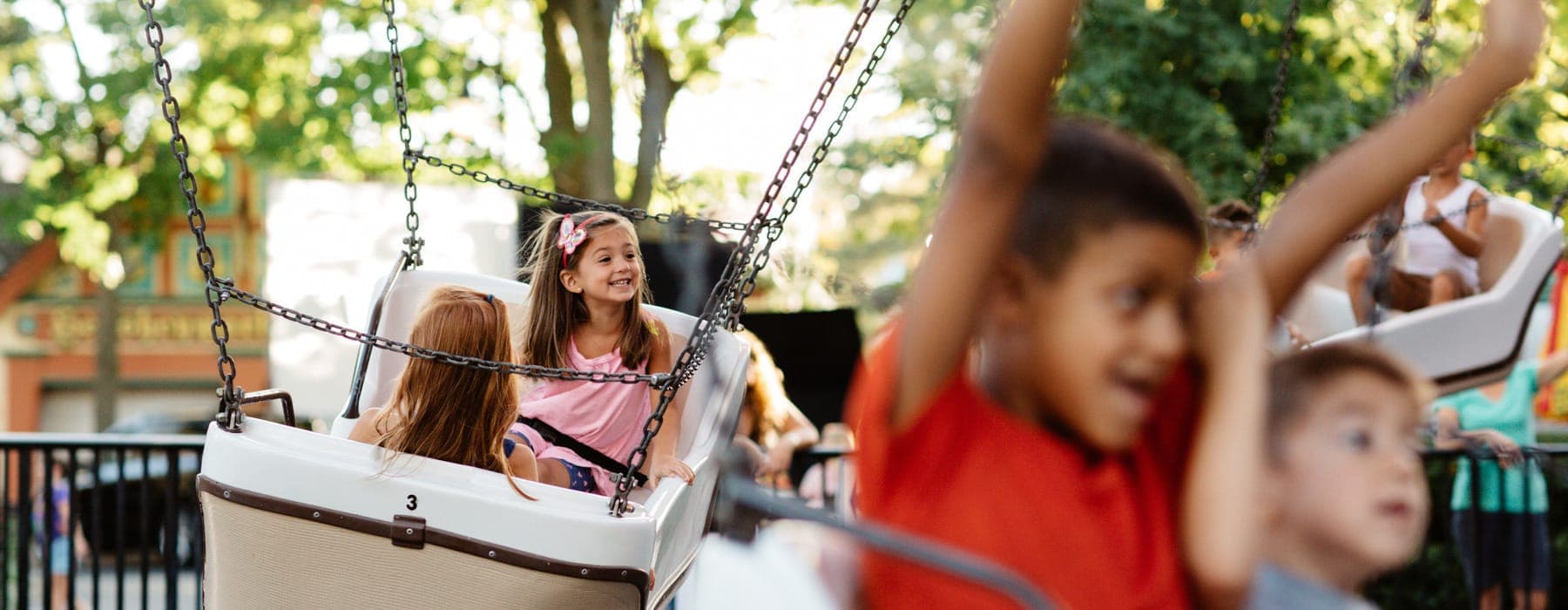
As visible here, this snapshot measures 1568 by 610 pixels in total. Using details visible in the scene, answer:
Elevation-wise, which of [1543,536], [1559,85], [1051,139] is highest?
[1559,85]

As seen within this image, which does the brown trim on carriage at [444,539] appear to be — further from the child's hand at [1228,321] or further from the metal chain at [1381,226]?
the child's hand at [1228,321]

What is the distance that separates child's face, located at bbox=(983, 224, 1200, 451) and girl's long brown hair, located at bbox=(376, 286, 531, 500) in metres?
2.06

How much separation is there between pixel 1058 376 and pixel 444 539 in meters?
1.77

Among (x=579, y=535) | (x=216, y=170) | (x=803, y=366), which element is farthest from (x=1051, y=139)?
(x=216, y=170)

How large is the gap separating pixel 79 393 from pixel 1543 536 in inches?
772

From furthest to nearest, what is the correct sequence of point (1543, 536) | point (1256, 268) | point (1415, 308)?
point (1543, 536) < point (1415, 308) < point (1256, 268)

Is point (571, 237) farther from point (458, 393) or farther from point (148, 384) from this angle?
point (148, 384)

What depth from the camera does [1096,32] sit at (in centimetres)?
978

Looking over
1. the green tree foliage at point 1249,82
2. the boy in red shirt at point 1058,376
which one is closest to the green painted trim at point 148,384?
the green tree foliage at point 1249,82

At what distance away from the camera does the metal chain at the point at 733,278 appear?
242 cm

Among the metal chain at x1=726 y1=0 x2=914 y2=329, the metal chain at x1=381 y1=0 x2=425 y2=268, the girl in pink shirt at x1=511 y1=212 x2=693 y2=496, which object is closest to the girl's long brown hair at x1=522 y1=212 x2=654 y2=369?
the girl in pink shirt at x1=511 y1=212 x2=693 y2=496

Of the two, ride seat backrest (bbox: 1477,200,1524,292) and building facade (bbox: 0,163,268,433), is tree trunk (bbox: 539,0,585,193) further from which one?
building facade (bbox: 0,163,268,433)

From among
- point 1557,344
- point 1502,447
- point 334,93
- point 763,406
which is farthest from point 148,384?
point 1502,447

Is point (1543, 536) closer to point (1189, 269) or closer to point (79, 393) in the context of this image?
point (1189, 269)
